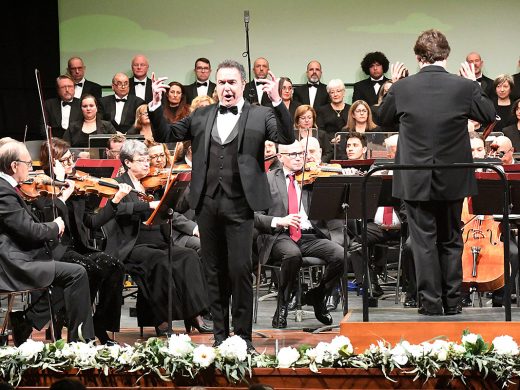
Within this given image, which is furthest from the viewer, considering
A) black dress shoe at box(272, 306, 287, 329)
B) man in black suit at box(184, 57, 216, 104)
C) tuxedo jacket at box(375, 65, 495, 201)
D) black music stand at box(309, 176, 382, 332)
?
man in black suit at box(184, 57, 216, 104)

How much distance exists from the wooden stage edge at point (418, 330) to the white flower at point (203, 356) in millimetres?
715

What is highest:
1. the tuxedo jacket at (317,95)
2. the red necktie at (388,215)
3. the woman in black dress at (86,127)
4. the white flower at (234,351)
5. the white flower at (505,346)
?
the tuxedo jacket at (317,95)

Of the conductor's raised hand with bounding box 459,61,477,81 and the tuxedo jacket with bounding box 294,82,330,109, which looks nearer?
the conductor's raised hand with bounding box 459,61,477,81

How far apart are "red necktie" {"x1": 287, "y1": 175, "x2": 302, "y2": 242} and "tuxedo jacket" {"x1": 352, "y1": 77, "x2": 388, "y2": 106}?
14.3 ft

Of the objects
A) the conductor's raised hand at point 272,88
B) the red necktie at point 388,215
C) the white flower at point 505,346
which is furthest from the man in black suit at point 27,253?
the red necktie at point 388,215

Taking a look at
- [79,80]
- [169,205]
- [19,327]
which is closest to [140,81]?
[79,80]

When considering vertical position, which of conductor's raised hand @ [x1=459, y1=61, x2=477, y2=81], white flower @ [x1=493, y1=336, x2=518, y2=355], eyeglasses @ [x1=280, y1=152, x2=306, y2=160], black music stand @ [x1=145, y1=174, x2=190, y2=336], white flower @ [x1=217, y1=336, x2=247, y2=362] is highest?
conductor's raised hand @ [x1=459, y1=61, x2=477, y2=81]

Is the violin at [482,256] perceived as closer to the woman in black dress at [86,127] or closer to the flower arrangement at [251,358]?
the flower arrangement at [251,358]

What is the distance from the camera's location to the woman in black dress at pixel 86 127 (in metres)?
9.88

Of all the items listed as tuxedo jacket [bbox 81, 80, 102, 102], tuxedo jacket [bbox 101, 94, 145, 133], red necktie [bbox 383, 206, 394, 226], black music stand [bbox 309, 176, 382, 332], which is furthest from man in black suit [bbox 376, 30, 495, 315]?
tuxedo jacket [bbox 81, 80, 102, 102]

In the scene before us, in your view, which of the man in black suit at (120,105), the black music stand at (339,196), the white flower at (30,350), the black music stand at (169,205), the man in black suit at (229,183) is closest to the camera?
the white flower at (30,350)

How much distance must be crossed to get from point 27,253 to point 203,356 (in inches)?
57.1

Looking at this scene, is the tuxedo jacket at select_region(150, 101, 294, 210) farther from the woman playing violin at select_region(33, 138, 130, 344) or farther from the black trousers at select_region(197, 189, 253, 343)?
the woman playing violin at select_region(33, 138, 130, 344)

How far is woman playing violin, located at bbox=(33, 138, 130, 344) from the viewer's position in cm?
620
